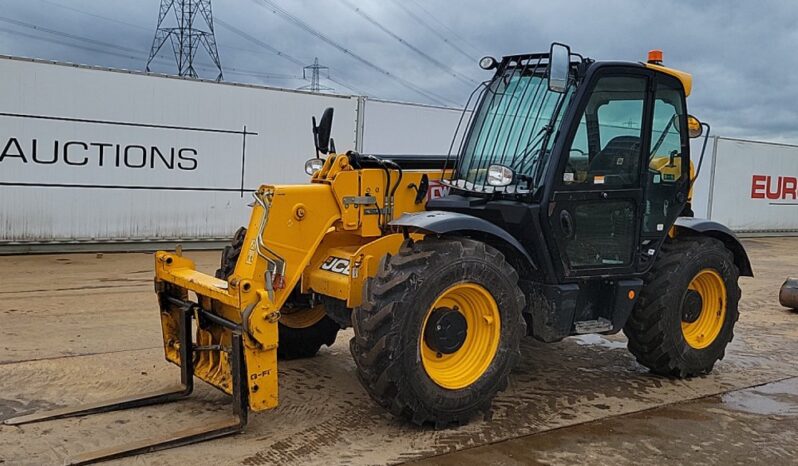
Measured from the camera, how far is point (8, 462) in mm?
3826

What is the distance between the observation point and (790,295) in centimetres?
902

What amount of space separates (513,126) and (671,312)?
1.90 meters

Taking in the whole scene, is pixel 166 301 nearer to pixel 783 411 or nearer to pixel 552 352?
pixel 552 352

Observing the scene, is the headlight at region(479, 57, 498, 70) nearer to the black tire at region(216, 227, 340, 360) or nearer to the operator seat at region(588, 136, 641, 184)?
the operator seat at region(588, 136, 641, 184)

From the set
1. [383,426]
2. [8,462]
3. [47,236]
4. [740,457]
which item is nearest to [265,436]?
[383,426]

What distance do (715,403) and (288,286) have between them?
3195mm

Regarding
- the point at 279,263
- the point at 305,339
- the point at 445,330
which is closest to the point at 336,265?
the point at 279,263

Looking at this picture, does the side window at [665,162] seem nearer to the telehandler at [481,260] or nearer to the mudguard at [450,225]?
the telehandler at [481,260]

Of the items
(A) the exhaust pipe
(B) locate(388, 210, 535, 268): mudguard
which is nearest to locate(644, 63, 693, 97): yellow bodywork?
(B) locate(388, 210, 535, 268): mudguard

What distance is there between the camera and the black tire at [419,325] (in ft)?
13.8

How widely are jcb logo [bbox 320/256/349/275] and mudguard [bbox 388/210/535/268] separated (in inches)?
19.7

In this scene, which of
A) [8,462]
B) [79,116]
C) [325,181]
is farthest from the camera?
[79,116]

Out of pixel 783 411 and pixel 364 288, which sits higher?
pixel 364 288

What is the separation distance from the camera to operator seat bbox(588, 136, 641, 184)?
17.2 ft
